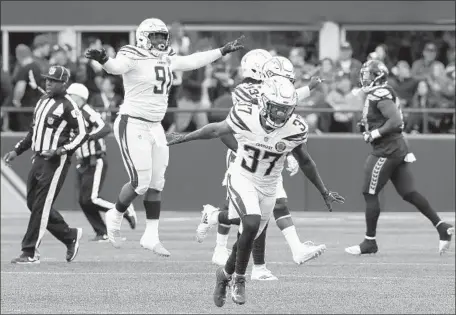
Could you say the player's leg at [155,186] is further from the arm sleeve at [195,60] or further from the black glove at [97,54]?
the black glove at [97,54]

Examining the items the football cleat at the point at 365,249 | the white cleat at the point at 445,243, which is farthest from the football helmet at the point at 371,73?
the white cleat at the point at 445,243

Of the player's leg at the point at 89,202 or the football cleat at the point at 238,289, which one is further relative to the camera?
the player's leg at the point at 89,202

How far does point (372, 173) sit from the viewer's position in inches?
681

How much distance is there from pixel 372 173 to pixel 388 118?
72 cm

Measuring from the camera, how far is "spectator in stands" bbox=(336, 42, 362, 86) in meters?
22.8

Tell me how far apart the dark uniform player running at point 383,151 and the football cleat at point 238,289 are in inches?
222

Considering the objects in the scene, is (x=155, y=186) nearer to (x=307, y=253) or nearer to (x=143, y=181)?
(x=143, y=181)

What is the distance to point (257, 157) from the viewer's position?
37.9 ft

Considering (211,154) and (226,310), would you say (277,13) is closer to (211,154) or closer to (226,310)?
(211,154)

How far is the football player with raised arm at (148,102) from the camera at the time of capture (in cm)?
1212

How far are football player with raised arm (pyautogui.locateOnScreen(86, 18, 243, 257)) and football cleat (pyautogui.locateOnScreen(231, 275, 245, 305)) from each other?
1429mm

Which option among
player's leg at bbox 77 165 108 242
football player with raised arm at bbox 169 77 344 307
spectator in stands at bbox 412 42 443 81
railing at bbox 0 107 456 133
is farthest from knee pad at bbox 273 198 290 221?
spectator in stands at bbox 412 42 443 81

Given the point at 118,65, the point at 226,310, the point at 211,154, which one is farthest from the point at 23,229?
the point at 118,65

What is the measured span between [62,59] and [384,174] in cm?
676
